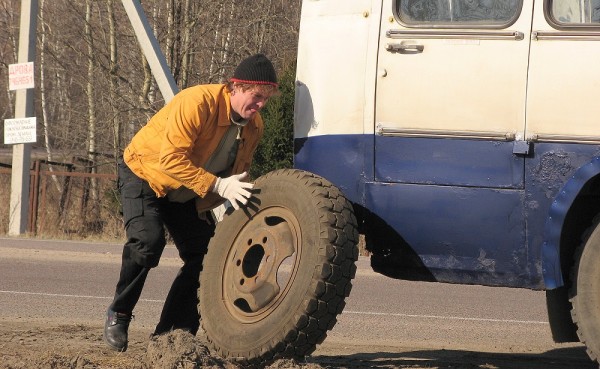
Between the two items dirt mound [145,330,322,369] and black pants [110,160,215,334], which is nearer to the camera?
dirt mound [145,330,322,369]

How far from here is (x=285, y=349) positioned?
16.9ft

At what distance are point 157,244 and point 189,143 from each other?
667 mm

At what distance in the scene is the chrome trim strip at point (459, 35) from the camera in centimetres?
502

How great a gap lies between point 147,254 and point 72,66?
79.6ft

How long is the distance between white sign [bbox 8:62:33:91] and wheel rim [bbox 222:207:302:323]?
1385 cm

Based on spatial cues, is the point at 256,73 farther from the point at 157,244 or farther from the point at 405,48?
the point at 157,244

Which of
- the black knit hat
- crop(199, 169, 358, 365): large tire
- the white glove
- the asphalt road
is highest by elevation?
the black knit hat

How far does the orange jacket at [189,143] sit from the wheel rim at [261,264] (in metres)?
0.36

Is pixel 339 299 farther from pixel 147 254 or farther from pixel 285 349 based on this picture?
pixel 147 254

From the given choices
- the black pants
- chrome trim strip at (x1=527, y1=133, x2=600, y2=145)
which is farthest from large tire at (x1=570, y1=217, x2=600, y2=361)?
the black pants

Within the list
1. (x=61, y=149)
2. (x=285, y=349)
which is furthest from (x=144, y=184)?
(x=61, y=149)

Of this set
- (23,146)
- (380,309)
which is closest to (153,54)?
(23,146)

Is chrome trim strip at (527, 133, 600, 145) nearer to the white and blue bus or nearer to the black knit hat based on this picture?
the white and blue bus

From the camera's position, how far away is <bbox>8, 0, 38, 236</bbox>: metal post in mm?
19250
